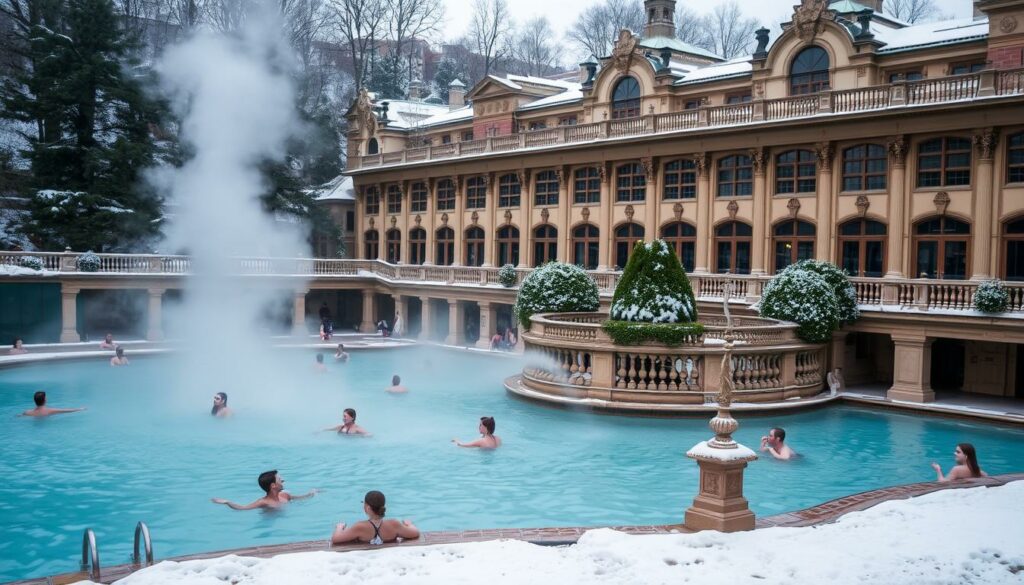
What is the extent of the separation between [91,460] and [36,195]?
2887 cm

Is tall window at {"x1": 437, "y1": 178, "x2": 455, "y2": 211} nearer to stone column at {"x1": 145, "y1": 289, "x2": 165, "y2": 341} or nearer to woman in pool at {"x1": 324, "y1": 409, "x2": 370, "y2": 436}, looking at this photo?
stone column at {"x1": 145, "y1": 289, "x2": 165, "y2": 341}

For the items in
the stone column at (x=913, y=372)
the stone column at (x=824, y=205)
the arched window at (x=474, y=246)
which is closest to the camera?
the stone column at (x=913, y=372)

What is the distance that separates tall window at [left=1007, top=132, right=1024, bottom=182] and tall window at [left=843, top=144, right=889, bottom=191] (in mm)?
3718

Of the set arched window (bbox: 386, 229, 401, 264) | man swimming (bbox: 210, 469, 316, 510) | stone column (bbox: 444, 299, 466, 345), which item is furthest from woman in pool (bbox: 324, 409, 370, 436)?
arched window (bbox: 386, 229, 401, 264)

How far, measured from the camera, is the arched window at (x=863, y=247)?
30856 millimetres

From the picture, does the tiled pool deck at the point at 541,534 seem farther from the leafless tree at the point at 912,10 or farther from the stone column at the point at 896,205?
the leafless tree at the point at 912,10

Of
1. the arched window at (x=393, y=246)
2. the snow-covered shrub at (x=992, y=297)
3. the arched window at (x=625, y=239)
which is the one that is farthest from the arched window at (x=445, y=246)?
the snow-covered shrub at (x=992, y=297)

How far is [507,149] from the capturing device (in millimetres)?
42406

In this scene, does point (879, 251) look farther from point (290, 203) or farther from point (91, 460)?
point (290, 203)

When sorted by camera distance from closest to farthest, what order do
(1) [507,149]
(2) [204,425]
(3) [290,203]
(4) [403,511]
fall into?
(4) [403,511] < (2) [204,425] < (1) [507,149] < (3) [290,203]

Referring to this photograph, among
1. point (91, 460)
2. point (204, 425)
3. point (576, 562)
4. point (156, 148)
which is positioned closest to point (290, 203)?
point (156, 148)

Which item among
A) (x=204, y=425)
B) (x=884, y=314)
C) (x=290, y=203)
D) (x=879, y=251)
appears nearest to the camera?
(x=204, y=425)

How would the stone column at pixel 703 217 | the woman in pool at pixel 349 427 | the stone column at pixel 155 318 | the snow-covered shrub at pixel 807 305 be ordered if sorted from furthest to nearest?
the stone column at pixel 155 318 → the stone column at pixel 703 217 → the snow-covered shrub at pixel 807 305 → the woman in pool at pixel 349 427

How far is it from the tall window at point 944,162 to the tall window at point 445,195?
2354cm
